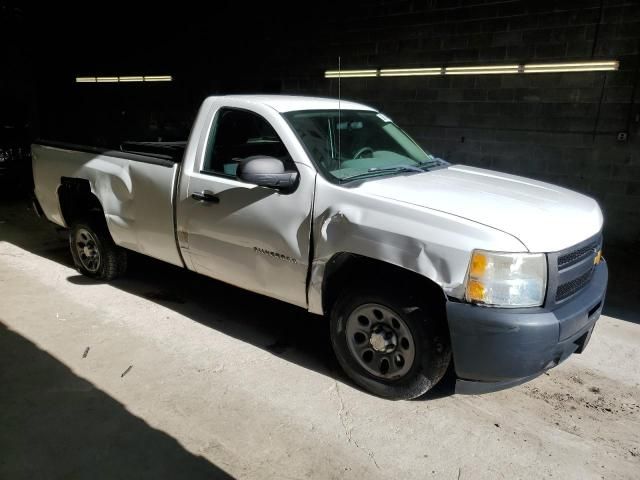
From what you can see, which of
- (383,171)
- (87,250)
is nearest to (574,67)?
(383,171)

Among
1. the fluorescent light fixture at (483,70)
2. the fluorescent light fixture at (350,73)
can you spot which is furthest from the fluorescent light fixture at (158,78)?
the fluorescent light fixture at (483,70)

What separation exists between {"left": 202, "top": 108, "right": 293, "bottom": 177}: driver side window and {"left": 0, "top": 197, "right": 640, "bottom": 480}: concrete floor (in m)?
1.38

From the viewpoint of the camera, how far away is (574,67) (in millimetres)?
6996

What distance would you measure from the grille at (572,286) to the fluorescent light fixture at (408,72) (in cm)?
579

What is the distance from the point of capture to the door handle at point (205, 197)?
380 cm

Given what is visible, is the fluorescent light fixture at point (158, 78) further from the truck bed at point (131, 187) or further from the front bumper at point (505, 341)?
the front bumper at point (505, 341)

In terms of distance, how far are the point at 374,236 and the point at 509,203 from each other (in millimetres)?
858

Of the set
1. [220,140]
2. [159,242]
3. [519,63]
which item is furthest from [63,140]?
[519,63]

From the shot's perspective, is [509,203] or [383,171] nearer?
[509,203]

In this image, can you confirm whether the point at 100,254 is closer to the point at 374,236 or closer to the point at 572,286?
the point at 374,236

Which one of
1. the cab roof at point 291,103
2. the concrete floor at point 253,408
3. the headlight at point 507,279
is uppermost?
the cab roof at point 291,103

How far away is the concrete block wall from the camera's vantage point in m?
6.81

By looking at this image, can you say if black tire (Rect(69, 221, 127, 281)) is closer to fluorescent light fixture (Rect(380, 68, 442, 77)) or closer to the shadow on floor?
the shadow on floor

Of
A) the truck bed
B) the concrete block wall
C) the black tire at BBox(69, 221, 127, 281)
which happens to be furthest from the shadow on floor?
the concrete block wall
